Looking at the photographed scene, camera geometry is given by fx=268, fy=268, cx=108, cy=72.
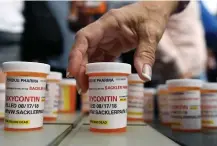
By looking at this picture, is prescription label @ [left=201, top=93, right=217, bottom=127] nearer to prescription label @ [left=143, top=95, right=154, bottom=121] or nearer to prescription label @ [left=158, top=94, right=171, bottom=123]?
prescription label @ [left=158, top=94, right=171, bottom=123]

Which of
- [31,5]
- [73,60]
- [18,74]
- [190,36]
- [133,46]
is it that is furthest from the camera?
[31,5]

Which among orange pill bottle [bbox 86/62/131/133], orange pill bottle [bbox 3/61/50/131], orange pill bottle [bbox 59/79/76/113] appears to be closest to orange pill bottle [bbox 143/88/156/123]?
orange pill bottle [bbox 59/79/76/113]

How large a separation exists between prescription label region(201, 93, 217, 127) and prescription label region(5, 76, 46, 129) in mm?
616

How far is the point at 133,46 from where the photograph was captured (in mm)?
1198

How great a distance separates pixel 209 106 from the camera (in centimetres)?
101

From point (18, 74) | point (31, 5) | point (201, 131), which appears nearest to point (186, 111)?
point (201, 131)

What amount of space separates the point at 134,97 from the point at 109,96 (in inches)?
13.4

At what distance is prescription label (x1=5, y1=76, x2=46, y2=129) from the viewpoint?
0.80 m

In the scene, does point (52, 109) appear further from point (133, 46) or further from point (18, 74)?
point (133, 46)

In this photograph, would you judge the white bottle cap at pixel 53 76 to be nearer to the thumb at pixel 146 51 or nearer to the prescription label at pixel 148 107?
the thumb at pixel 146 51

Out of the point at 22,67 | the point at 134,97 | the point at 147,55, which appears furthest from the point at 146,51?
the point at 22,67

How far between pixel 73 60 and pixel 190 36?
4.93 feet

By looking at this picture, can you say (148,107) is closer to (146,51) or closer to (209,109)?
(209,109)

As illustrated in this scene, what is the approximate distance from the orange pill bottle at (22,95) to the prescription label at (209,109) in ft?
2.02
